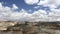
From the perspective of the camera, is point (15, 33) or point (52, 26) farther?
point (52, 26)

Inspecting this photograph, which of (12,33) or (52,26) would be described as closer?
(12,33)

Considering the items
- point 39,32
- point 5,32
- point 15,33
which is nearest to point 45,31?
point 39,32

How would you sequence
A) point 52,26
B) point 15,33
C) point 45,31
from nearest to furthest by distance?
point 15,33
point 45,31
point 52,26

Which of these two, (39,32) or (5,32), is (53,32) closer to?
(39,32)

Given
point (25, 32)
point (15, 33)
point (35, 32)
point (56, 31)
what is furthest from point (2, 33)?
point (56, 31)

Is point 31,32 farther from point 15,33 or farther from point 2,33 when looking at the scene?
point 2,33

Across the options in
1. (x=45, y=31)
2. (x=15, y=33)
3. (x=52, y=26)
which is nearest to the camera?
(x=15, y=33)

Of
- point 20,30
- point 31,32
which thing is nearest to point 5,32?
point 20,30

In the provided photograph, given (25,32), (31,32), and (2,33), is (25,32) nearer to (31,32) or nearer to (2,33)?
(31,32)
